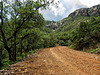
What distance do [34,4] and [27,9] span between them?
114 cm

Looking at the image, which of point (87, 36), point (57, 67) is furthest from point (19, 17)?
point (87, 36)

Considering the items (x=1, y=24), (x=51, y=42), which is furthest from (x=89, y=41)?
(x=51, y=42)

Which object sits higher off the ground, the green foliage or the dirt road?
the green foliage

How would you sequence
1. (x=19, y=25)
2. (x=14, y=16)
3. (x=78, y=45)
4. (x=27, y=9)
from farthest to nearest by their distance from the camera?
1. (x=78, y=45)
2. (x=19, y=25)
3. (x=14, y=16)
4. (x=27, y=9)

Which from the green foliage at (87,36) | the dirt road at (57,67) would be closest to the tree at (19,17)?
the dirt road at (57,67)

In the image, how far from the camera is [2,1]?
26.9ft

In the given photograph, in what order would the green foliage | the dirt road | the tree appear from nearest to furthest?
the dirt road, the tree, the green foliage

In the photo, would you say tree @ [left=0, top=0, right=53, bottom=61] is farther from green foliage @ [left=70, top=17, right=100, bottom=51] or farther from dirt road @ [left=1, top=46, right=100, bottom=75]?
green foliage @ [left=70, top=17, right=100, bottom=51]

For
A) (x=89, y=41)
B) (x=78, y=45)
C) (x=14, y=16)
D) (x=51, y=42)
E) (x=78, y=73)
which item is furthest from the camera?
(x=51, y=42)

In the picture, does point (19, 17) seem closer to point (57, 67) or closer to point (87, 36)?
point (57, 67)

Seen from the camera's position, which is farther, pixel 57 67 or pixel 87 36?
pixel 87 36

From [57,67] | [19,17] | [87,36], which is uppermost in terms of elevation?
[19,17]

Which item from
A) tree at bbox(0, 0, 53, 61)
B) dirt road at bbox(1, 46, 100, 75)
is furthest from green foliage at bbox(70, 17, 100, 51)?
tree at bbox(0, 0, 53, 61)

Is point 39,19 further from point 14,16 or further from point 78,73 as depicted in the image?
point 78,73
